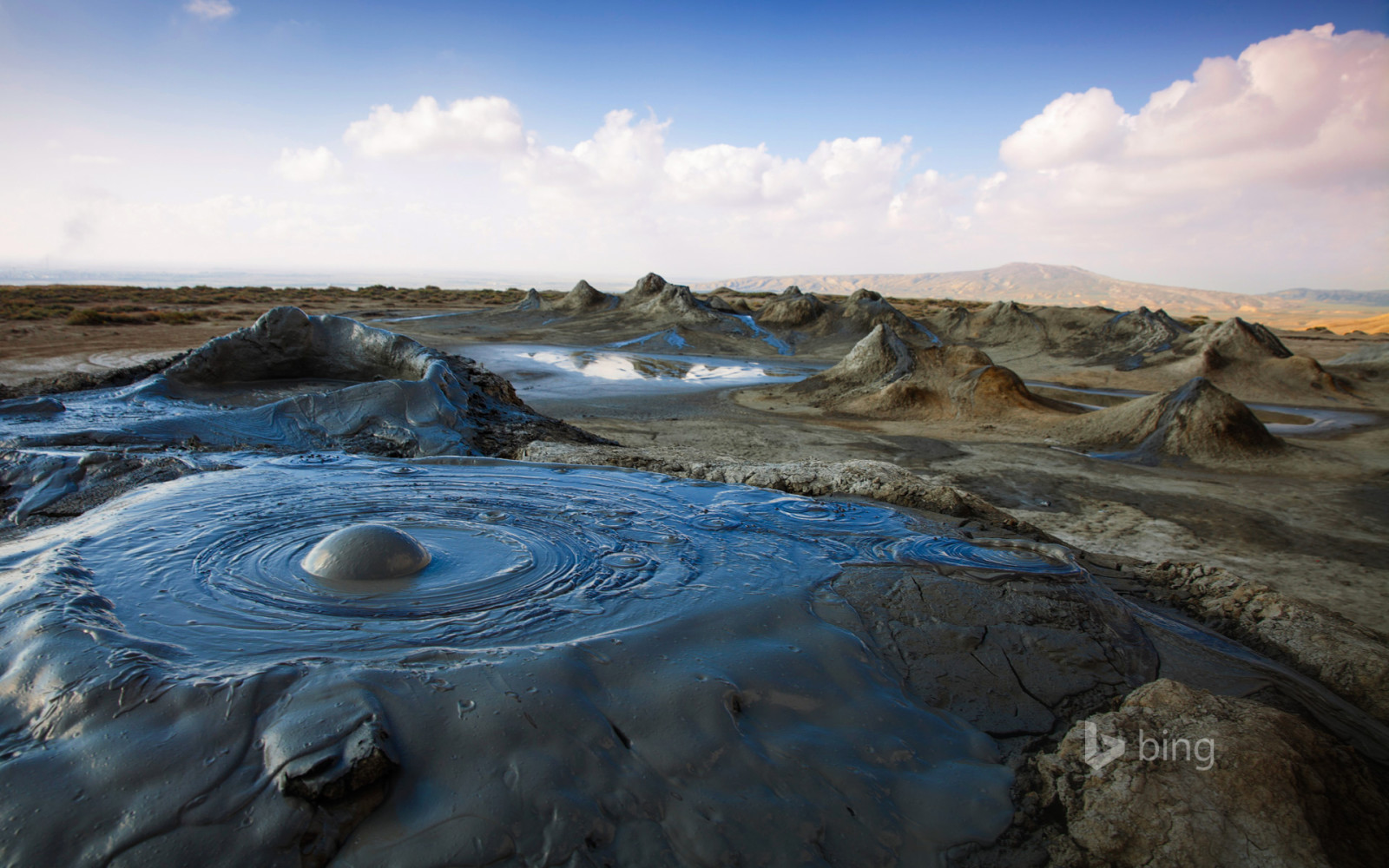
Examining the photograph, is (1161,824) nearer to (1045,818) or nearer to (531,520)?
(1045,818)

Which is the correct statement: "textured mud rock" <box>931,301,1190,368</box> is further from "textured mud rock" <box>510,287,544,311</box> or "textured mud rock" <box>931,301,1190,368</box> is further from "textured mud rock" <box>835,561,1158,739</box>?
"textured mud rock" <box>835,561,1158,739</box>

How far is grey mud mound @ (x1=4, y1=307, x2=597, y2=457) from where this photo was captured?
5.55 meters

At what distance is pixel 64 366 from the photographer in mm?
12102

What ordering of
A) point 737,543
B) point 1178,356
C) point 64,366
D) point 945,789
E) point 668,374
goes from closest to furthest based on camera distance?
point 945,789 < point 737,543 < point 64,366 < point 668,374 < point 1178,356

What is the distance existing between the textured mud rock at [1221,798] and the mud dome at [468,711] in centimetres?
25

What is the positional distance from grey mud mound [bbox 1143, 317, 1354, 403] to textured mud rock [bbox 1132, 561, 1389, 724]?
54.9 feet

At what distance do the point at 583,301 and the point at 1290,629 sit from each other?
90.8 feet

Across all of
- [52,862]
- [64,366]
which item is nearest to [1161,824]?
[52,862]

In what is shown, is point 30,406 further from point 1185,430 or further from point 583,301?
point 583,301

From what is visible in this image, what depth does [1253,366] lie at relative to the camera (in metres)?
17.0

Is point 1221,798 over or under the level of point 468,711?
under

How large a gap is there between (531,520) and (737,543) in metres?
1.26

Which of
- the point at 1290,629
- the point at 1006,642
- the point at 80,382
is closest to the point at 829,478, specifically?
the point at 1006,642

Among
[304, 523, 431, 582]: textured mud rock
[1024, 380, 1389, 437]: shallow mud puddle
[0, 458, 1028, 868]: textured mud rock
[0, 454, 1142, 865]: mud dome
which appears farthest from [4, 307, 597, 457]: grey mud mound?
[1024, 380, 1389, 437]: shallow mud puddle
